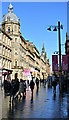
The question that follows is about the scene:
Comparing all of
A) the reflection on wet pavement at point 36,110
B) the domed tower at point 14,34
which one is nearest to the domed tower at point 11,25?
the domed tower at point 14,34

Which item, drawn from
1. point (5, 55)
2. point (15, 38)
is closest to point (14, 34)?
point (15, 38)

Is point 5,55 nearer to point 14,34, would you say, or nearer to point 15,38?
point 15,38

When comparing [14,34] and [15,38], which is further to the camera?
[14,34]

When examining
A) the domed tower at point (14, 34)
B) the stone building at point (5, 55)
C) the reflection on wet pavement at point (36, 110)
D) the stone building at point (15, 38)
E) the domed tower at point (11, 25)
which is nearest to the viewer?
the reflection on wet pavement at point (36, 110)

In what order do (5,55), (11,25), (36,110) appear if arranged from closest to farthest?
(36,110) < (5,55) < (11,25)

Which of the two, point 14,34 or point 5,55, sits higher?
point 14,34

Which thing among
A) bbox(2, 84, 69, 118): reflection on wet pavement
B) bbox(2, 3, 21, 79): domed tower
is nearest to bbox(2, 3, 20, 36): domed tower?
bbox(2, 3, 21, 79): domed tower

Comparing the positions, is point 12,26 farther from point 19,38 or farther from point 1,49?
point 1,49

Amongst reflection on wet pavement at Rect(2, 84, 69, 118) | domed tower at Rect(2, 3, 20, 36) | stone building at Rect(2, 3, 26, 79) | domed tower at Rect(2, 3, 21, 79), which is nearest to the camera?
reflection on wet pavement at Rect(2, 84, 69, 118)

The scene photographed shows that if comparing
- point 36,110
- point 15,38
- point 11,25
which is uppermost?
point 11,25

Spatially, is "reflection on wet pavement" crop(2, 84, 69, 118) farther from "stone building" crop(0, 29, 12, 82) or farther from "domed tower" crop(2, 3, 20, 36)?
"domed tower" crop(2, 3, 20, 36)

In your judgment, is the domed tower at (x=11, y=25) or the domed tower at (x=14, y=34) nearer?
the domed tower at (x=14, y=34)

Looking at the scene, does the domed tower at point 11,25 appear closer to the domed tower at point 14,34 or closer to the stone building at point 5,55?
the domed tower at point 14,34

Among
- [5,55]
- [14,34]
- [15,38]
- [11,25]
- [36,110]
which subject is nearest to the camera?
[36,110]
